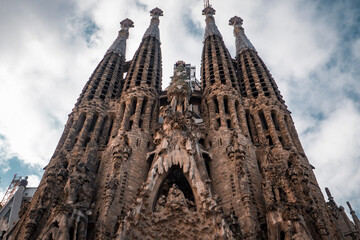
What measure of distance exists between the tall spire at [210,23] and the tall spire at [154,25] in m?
5.72

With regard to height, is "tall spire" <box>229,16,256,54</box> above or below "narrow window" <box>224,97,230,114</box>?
above

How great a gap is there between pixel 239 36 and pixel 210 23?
4776 millimetres

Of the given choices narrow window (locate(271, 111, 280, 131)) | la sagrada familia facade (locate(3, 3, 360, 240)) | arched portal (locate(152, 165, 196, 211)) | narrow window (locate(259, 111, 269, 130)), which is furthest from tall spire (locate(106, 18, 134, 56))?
arched portal (locate(152, 165, 196, 211))

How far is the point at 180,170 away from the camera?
16031mm

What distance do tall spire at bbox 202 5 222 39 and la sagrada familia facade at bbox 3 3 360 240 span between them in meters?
8.85

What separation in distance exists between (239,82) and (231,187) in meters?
13.9

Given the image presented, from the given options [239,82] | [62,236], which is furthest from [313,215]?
[239,82]

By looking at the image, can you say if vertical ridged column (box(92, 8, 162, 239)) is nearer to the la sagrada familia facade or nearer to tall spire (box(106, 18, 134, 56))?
the la sagrada familia facade

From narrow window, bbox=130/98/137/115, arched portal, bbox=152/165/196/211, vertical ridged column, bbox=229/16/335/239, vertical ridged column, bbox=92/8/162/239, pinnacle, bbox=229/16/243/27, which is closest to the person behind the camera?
vertical ridged column, bbox=229/16/335/239

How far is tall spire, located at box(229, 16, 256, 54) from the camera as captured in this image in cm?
3202

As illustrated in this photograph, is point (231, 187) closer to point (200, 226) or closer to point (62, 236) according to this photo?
point (200, 226)

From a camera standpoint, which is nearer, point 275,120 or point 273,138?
point 273,138

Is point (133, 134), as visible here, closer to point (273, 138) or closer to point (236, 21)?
point (273, 138)

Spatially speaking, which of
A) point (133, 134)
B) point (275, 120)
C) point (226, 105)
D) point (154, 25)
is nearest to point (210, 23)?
point (154, 25)
